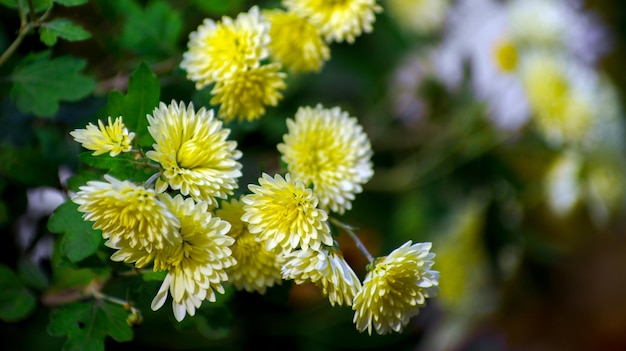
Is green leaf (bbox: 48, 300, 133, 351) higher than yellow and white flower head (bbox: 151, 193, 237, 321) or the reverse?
the reverse

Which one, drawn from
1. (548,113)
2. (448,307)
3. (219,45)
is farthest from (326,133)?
(448,307)

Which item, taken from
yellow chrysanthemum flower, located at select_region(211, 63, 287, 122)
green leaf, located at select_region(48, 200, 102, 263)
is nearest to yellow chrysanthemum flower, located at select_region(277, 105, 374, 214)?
yellow chrysanthemum flower, located at select_region(211, 63, 287, 122)

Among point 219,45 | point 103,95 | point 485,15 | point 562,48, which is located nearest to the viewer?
point 219,45

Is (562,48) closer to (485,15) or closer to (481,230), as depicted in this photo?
(485,15)

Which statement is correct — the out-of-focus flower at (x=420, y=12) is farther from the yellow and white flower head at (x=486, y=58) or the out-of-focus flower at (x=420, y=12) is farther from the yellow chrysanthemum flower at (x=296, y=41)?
the yellow chrysanthemum flower at (x=296, y=41)

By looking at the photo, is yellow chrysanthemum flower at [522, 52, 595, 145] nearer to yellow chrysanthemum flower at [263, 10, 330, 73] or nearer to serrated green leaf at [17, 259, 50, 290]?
yellow chrysanthemum flower at [263, 10, 330, 73]

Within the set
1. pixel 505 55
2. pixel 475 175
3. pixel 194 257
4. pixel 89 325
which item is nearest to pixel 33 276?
pixel 89 325

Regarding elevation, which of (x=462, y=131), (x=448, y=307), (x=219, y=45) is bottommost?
(x=448, y=307)
